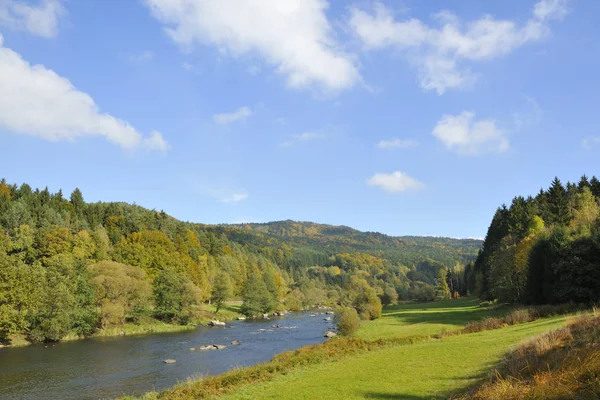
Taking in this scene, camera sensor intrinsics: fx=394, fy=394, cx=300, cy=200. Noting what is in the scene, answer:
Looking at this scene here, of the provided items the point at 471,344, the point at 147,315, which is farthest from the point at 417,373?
the point at 147,315

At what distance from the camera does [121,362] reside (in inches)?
1786

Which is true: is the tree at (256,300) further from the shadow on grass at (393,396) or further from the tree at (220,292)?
the shadow on grass at (393,396)

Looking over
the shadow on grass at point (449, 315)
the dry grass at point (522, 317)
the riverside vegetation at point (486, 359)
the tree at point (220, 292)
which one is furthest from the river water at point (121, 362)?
the tree at point (220, 292)

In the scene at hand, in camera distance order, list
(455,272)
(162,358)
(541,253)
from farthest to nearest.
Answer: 1. (455,272)
2. (541,253)
3. (162,358)

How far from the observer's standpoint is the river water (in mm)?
34094

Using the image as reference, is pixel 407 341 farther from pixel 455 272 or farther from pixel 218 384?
pixel 455 272

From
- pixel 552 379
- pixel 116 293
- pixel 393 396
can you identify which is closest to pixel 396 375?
pixel 393 396

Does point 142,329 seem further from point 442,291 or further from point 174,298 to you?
point 442,291

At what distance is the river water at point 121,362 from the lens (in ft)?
112

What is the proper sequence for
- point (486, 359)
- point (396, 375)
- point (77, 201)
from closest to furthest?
point (396, 375) < point (486, 359) < point (77, 201)

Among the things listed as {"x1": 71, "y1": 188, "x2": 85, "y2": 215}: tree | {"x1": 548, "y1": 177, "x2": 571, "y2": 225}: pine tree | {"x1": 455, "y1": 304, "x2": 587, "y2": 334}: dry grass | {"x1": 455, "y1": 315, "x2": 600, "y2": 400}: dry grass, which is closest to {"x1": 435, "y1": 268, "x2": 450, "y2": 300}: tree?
{"x1": 548, "y1": 177, "x2": 571, "y2": 225}: pine tree

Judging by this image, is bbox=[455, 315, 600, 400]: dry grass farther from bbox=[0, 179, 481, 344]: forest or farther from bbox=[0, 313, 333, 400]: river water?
bbox=[0, 179, 481, 344]: forest

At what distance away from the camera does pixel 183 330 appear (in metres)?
79.9

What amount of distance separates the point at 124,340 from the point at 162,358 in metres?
20.6
